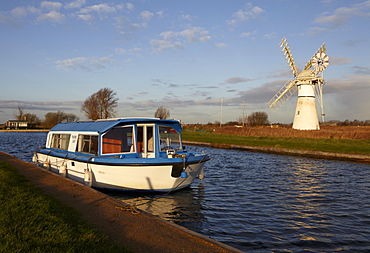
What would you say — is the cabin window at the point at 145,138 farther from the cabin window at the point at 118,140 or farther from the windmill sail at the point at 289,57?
the windmill sail at the point at 289,57

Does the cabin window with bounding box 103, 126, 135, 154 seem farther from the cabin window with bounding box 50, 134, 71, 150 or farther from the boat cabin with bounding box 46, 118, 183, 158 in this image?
the cabin window with bounding box 50, 134, 71, 150

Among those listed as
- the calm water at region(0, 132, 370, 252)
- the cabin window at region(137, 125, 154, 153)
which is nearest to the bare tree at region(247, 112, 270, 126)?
the calm water at region(0, 132, 370, 252)

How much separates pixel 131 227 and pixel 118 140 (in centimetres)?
742

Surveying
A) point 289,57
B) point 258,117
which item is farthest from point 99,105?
point 258,117

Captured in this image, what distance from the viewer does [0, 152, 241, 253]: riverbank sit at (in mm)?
6852

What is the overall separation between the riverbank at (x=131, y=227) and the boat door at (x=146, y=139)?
11.5 feet

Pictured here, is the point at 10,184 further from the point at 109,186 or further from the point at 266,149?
the point at 266,149

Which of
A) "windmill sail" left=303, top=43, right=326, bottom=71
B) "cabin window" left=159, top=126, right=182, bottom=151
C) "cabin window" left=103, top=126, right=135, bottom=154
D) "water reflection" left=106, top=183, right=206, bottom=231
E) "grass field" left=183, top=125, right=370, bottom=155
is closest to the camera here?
"water reflection" left=106, top=183, right=206, bottom=231

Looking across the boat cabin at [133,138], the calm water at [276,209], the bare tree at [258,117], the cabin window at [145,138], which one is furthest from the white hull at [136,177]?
the bare tree at [258,117]

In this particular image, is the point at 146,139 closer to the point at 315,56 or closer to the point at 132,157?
the point at 132,157

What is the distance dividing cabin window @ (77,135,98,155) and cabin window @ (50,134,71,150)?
2.14 metres

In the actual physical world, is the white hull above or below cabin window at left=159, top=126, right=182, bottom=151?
below

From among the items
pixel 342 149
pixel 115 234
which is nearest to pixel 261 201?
pixel 115 234

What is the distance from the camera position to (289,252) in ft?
27.6
